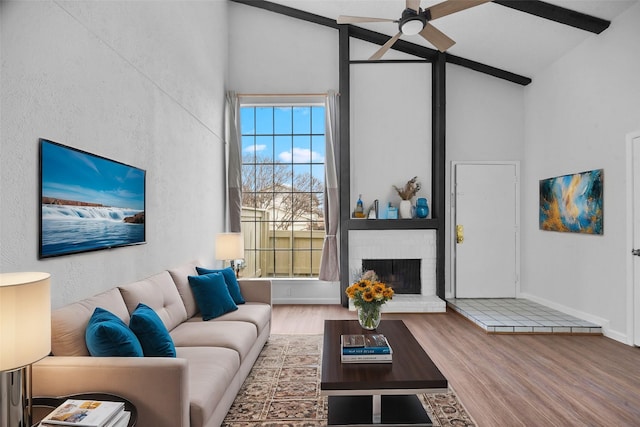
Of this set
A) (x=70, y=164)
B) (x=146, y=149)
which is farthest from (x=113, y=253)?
(x=146, y=149)

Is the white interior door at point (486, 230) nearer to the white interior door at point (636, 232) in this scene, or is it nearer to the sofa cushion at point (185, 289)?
the white interior door at point (636, 232)

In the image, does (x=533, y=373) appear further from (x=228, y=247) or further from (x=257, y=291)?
(x=228, y=247)

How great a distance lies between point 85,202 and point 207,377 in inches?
49.1

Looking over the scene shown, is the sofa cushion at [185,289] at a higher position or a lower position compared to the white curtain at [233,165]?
Answer: lower

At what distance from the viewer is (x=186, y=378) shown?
1.78 metres

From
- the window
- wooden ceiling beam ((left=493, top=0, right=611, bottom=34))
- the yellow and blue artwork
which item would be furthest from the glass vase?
wooden ceiling beam ((left=493, top=0, right=611, bottom=34))

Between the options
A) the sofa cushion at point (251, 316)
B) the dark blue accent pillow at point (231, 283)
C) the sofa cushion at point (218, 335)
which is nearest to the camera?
the sofa cushion at point (218, 335)

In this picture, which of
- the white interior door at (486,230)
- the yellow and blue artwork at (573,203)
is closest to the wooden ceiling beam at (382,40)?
the white interior door at (486,230)

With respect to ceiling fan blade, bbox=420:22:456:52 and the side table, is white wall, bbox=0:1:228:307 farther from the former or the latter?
ceiling fan blade, bbox=420:22:456:52

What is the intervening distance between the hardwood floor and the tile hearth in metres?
0.10

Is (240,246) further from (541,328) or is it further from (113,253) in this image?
(541,328)

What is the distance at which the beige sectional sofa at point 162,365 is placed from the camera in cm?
175

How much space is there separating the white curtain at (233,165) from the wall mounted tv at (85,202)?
270cm

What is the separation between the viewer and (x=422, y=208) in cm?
570
